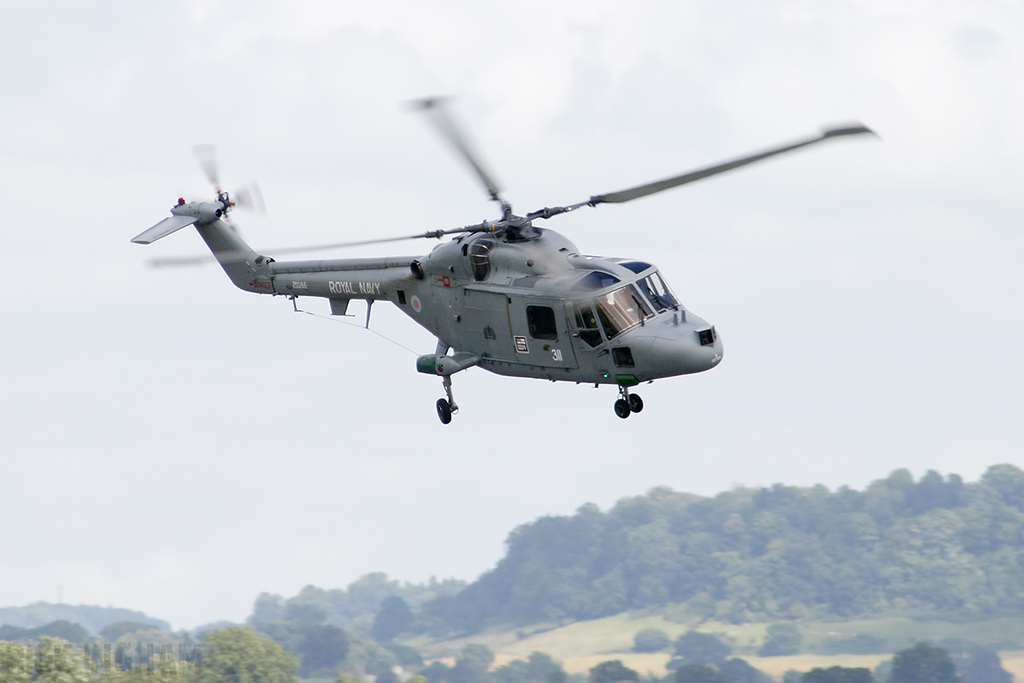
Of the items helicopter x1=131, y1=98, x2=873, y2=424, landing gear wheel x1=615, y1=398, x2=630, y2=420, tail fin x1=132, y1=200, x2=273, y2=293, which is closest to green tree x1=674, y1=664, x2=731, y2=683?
tail fin x1=132, y1=200, x2=273, y2=293

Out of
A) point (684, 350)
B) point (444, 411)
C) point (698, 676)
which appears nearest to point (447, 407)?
point (444, 411)

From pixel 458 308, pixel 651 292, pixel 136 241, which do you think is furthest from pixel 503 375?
pixel 136 241

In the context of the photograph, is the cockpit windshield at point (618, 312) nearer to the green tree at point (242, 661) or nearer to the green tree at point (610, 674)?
the green tree at point (242, 661)

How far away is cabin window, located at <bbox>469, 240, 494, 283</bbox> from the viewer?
34.2 metres

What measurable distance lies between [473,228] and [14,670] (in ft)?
231

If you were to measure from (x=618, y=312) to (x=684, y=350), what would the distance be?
1806 mm

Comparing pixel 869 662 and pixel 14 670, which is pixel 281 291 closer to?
pixel 14 670

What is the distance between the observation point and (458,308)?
34.7m

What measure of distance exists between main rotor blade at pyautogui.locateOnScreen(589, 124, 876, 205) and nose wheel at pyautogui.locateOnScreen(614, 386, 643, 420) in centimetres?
423

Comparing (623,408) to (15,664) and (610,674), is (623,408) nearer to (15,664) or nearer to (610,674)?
(15,664)

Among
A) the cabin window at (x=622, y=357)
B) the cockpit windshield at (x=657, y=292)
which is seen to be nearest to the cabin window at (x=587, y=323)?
the cabin window at (x=622, y=357)

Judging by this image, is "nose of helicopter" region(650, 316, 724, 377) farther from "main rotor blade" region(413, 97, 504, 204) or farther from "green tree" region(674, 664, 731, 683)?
"green tree" region(674, 664, 731, 683)

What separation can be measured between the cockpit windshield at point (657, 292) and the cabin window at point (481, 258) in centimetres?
407

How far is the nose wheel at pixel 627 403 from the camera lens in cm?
3216
